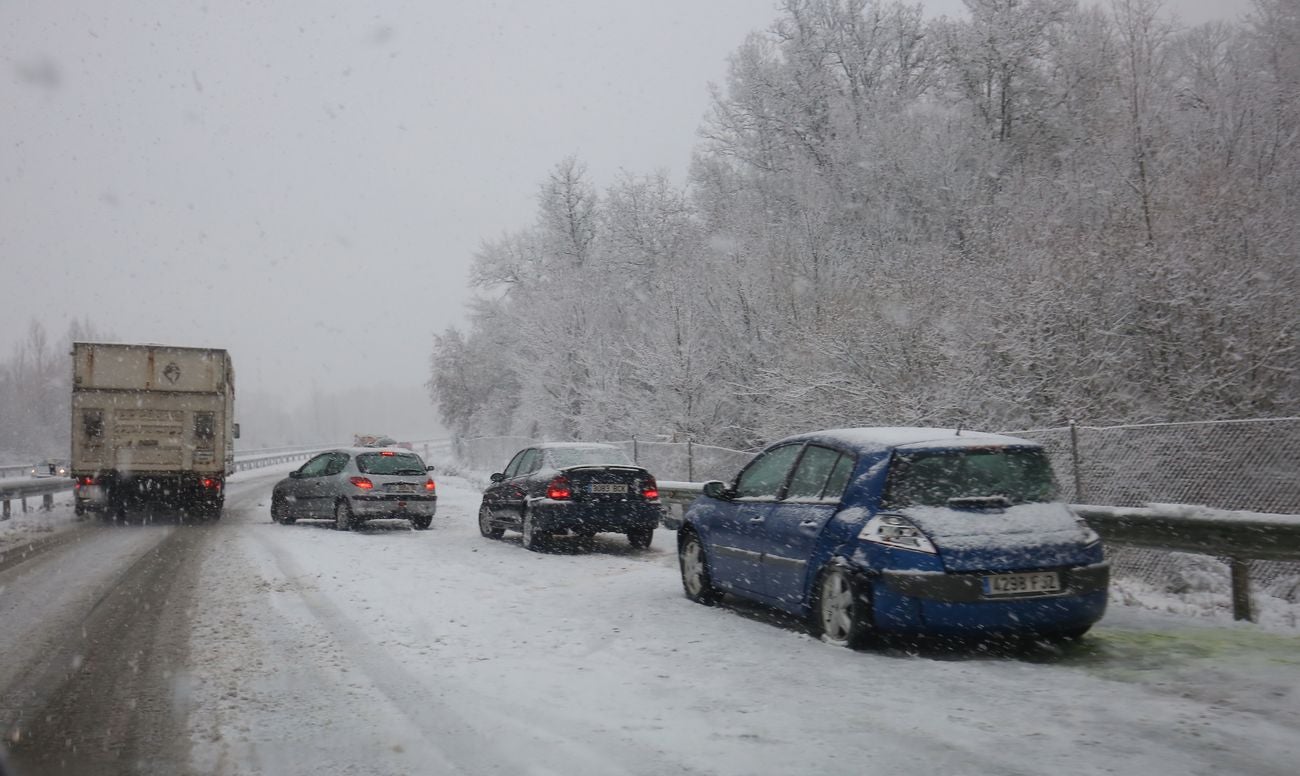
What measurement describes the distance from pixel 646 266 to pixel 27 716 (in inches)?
1293

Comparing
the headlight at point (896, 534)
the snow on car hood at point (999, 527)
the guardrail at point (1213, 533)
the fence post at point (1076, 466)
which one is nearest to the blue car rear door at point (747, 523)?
the headlight at point (896, 534)

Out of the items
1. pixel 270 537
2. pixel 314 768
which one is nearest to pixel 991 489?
pixel 314 768

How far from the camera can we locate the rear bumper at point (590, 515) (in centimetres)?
1302

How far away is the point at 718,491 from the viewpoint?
870cm

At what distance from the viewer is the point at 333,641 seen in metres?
7.34

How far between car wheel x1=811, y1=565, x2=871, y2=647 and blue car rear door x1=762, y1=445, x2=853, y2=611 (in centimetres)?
20

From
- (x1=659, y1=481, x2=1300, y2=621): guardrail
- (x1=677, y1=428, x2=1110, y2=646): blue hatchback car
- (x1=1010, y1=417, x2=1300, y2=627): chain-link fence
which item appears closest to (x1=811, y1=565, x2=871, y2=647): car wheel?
(x1=677, y1=428, x2=1110, y2=646): blue hatchback car

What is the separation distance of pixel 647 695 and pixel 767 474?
10.0 ft

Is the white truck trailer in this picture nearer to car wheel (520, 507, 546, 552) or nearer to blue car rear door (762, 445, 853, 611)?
car wheel (520, 507, 546, 552)

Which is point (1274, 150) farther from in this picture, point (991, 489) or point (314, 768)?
point (314, 768)

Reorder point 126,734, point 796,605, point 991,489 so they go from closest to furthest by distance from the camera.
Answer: point 126,734, point 991,489, point 796,605

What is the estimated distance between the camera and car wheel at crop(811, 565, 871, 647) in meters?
6.45

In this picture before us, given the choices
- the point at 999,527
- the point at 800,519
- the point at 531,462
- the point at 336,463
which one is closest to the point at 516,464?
the point at 531,462

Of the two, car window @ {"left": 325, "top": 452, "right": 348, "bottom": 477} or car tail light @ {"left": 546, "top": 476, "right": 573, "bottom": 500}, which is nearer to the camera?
car tail light @ {"left": 546, "top": 476, "right": 573, "bottom": 500}
